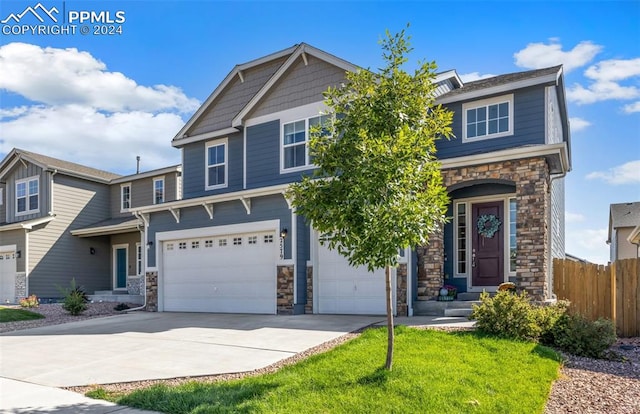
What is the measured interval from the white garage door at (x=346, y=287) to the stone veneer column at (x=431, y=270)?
3.19 ft

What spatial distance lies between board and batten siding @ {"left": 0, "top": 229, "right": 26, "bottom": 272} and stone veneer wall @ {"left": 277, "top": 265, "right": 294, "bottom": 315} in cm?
1369

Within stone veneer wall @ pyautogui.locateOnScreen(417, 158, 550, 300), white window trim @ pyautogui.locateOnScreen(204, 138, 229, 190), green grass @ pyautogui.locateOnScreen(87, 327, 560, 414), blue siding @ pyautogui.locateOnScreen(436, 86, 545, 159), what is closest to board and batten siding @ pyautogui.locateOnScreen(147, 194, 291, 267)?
white window trim @ pyautogui.locateOnScreen(204, 138, 229, 190)

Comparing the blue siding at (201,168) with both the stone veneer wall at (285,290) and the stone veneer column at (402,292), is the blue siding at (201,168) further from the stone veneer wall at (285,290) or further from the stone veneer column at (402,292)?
the stone veneer column at (402,292)

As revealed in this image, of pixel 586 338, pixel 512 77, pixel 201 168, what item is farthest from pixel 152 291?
pixel 586 338

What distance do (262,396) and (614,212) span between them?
31195mm

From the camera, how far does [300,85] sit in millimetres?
15547

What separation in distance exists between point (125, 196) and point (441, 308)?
17.6m

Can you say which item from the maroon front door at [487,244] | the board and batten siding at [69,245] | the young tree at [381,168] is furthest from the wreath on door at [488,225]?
the board and batten siding at [69,245]

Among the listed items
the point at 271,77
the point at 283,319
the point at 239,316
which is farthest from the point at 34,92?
the point at 283,319

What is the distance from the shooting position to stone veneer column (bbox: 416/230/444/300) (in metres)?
12.1

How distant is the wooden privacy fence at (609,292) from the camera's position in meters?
9.95

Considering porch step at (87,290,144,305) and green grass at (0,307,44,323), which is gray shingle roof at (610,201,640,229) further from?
green grass at (0,307,44,323)

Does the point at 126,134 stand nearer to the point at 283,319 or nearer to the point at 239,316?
the point at 239,316

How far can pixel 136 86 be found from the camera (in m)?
16.3
